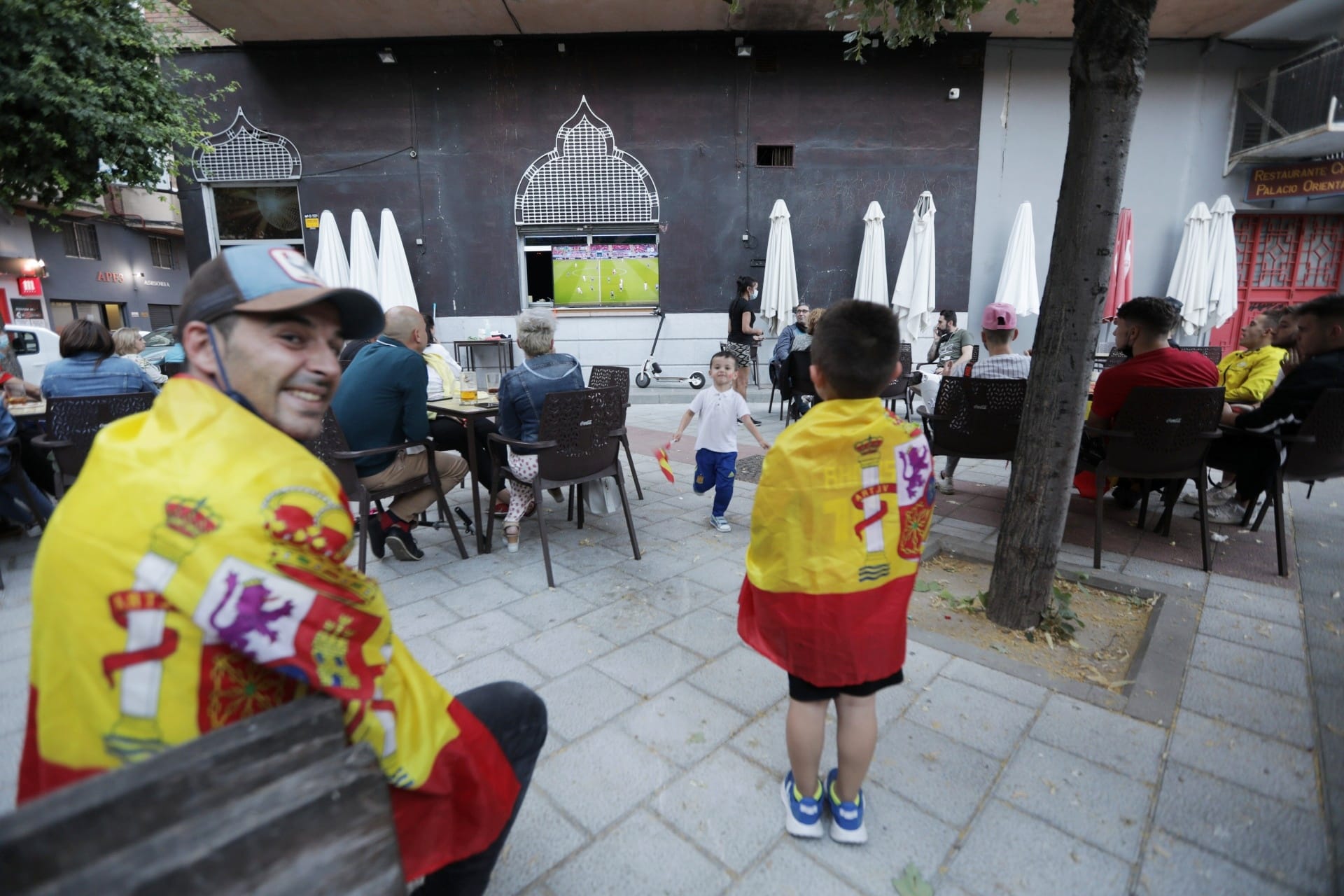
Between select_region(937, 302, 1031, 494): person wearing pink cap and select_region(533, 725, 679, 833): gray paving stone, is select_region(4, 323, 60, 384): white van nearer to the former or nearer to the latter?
select_region(533, 725, 679, 833): gray paving stone

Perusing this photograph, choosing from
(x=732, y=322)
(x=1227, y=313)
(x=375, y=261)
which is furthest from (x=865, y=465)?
(x=1227, y=313)

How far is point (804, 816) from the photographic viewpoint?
1703mm

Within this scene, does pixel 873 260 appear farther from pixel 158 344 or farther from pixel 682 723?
pixel 158 344

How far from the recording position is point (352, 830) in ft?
2.64

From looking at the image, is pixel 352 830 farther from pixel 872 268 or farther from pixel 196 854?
pixel 872 268

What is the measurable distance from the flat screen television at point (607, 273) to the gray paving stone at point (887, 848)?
9553mm

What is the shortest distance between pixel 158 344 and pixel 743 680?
11795mm

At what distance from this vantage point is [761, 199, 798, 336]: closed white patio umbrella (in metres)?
9.68

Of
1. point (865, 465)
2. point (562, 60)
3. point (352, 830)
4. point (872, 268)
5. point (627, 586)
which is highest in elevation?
point (562, 60)

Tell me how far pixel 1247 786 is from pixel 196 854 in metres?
2.57

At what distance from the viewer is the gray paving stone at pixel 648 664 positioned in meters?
2.45

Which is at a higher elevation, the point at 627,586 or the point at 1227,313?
the point at 1227,313

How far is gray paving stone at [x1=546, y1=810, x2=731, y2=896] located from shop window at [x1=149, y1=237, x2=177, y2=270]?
Result: 28084 millimetres

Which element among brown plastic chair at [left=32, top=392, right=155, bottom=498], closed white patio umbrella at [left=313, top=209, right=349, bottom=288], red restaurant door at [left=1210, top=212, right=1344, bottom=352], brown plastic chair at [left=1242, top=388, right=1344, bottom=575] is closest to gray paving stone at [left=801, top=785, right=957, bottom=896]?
brown plastic chair at [left=1242, top=388, right=1344, bottom=575]
